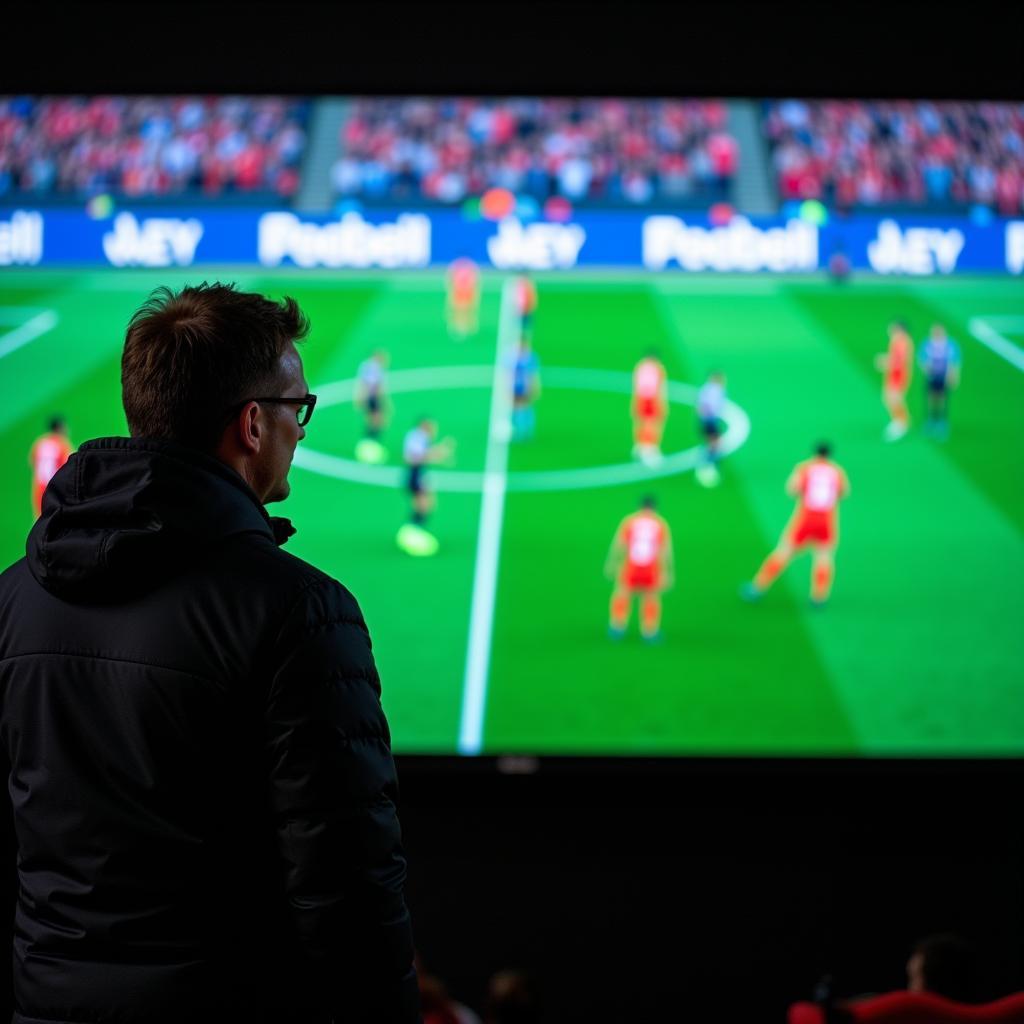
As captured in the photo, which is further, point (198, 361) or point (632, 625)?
point (632, 625)

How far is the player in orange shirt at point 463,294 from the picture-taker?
512 centimetres

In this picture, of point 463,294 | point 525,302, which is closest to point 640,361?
point 525,302

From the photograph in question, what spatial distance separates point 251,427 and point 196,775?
47 centimetres

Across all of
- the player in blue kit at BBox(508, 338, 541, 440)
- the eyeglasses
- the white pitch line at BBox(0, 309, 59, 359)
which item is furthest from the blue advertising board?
the eyeglasses

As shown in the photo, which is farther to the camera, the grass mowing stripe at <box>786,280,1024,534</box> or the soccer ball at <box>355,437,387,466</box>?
the soccer ball at <box>355,437,387,466</box>

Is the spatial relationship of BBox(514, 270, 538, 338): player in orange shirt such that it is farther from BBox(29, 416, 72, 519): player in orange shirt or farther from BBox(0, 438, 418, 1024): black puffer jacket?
BBox(0, 438, 418, 1024): black puffer jacket

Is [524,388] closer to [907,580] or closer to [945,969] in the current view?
[907,580]

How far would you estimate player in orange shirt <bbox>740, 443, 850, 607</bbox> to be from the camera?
5.12m

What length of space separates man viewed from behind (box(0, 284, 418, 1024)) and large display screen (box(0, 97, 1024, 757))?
114 inches

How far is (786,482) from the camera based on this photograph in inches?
206

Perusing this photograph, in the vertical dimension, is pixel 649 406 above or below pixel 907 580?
above

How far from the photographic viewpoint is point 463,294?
16.8 ft

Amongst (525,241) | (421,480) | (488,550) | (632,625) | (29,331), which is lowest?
(632,625)

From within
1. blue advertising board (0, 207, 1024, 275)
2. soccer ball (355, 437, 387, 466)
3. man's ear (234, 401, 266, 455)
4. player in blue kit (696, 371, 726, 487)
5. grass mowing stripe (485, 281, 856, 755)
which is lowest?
grass mowing stripe (485, 281, 856, 755)
